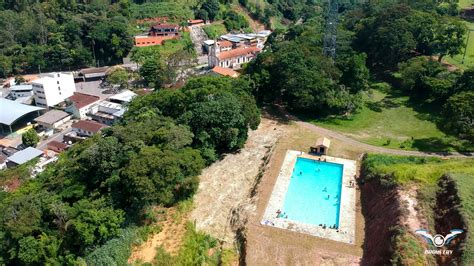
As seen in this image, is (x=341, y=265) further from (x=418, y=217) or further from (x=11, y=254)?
(x=11, y=254)

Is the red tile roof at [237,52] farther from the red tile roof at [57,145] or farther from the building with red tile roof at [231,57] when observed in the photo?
the red tile roof at [57,145]

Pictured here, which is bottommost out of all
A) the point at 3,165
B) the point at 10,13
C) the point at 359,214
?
the point at 3,165

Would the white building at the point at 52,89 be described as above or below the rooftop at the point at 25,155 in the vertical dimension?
above

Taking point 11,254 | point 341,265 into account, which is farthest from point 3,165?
point 341,265

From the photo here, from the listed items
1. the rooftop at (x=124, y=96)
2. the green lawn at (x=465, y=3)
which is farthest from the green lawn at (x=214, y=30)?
the green lawn at (x=465, y=3)

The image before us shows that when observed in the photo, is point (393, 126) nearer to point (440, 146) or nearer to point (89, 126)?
point (440, 146)
